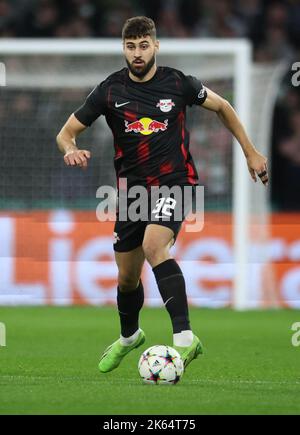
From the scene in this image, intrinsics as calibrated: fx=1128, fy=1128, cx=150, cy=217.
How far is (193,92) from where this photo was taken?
24.8 feet

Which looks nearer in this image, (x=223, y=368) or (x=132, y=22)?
(x=132, y=22)

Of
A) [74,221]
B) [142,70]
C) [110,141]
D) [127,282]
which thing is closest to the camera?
[142,70]

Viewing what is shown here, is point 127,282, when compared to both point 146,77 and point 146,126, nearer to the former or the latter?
point 146,126

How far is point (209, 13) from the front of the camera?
1853 cm

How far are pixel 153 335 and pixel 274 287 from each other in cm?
418

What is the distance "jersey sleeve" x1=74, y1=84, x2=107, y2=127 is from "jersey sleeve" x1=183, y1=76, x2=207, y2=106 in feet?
1.81

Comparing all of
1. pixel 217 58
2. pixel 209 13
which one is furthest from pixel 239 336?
pixel 209 13

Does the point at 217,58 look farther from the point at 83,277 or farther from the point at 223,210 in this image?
the point at 83,277

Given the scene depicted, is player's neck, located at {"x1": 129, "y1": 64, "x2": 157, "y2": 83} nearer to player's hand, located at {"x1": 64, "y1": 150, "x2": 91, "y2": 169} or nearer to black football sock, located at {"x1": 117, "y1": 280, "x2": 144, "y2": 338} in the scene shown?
player's hand, located at {"x1": 64, "y1": 150, "x2": 91, "y2": 169}

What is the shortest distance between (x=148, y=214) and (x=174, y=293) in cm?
59

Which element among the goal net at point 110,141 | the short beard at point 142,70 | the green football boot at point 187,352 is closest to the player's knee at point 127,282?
the green football boot at point 187,352

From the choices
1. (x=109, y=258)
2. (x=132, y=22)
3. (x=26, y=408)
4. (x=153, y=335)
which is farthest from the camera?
(x=109, y=258)

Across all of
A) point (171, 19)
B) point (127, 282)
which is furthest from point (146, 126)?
point (171, 19)

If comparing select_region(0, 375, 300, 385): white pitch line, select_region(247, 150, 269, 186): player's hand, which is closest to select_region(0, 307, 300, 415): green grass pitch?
select_region(0, 375, 300, 385): white pitch line
